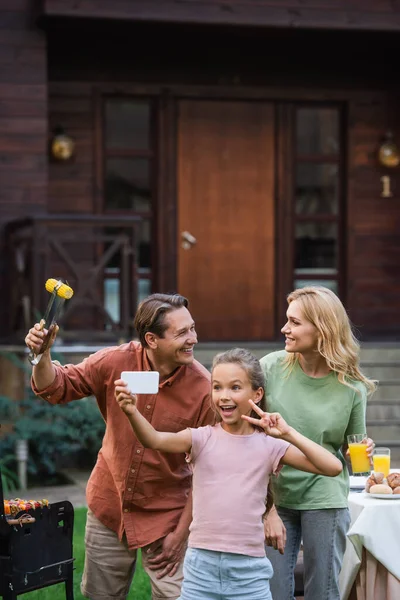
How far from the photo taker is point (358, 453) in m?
4.64

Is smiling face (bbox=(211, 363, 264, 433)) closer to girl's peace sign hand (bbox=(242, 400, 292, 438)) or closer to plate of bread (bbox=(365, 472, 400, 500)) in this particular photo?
girl's peace sign hand (bbox=(242, 400, 292, 438))

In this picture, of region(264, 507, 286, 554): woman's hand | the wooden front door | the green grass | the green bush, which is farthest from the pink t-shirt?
the wooden front door

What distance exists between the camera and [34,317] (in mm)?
10383

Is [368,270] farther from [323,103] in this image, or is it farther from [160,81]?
[160,81]

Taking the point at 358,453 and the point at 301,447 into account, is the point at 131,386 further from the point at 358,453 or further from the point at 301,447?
the point at 358,453

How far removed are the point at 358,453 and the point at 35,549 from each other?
4.20 feet

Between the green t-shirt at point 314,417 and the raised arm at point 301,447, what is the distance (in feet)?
1.71

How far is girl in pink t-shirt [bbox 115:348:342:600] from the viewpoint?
3.80 m

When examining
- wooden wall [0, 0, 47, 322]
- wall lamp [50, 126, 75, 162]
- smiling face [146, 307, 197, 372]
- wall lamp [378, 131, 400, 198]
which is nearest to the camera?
smiling face [146, 307, 197, 372]

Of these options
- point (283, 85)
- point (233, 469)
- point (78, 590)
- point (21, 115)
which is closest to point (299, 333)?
point (233, 469)

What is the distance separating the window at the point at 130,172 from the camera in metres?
12.2

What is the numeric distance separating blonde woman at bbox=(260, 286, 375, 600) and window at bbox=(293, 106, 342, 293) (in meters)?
8.21

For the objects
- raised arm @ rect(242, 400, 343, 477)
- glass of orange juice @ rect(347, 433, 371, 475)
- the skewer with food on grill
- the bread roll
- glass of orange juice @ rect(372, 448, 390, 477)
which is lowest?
the skewer with food on grill

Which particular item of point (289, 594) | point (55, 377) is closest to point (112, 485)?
point (55, 377)
